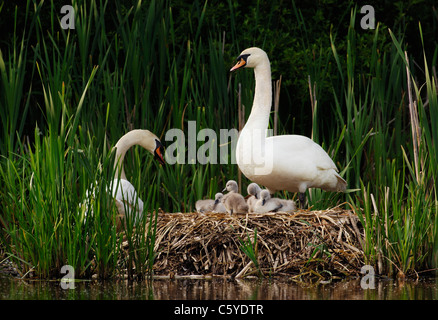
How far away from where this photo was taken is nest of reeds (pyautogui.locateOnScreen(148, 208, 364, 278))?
670 cm

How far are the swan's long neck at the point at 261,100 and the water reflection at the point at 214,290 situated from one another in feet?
7.09

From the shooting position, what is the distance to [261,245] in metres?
6.85

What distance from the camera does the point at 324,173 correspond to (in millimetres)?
7832

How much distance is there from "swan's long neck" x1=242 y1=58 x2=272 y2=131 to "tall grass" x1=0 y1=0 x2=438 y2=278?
0.29 meters

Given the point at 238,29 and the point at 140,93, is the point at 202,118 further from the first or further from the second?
the point at 238,29

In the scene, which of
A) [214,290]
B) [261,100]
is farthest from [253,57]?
[214,290]

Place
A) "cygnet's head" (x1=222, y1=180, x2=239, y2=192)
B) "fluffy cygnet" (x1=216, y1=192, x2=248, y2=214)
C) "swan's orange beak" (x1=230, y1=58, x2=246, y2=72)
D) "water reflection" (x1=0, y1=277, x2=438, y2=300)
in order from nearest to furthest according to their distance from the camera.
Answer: "water reflection" (x1=0, y1=277, x2=438, y2=300)
"fluffy cygnet" (x1=216, y1=192, x2=248, y2=214)
"cygnet's head" (x1=222, y1=180, x2=239, y2=192)
"swan's orange beak" (x1=230, y1=58, x2=246, y2=72)

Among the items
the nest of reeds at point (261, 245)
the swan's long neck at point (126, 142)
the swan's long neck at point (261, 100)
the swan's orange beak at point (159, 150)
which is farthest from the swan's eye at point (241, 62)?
the nest of reeds at point (261, 245)

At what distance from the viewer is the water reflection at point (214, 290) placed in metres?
5.56

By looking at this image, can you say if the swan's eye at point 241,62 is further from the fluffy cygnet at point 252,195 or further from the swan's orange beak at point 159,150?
the fluffy cygnet at point 252,195

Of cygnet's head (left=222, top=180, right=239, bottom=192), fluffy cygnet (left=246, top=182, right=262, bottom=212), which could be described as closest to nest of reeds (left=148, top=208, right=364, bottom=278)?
fluffy cygnet (left=246, top=182, right=262, bottom=212)

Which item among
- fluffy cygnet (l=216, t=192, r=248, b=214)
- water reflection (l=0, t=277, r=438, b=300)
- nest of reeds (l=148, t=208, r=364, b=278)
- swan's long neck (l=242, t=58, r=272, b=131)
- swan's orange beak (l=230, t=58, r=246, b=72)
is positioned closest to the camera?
water reflection (l=0, t=277, r=438, b=300)

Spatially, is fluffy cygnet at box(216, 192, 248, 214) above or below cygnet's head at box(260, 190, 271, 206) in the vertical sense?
below

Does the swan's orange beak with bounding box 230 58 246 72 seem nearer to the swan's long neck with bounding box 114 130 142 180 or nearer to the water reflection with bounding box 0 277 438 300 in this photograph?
the swan's long neck with bounding box 114 130 142 180
